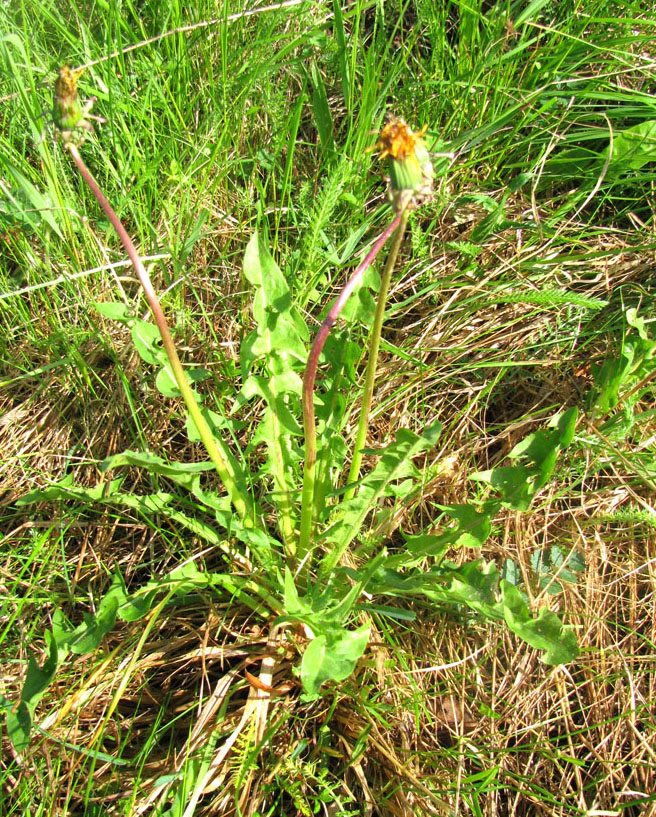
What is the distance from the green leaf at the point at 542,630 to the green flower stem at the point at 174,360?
704mm

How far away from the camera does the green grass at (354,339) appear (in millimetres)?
1708

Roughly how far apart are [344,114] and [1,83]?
1296 mm

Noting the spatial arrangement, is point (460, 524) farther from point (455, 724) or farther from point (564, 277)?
point (564, 277)

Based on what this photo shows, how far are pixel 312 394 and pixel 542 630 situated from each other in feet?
2.55

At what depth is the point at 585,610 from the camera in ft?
6.20

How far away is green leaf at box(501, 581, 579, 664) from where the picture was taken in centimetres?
145

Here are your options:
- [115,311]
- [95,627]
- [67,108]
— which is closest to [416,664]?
[95,627]

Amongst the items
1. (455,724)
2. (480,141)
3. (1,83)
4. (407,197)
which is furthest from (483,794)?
(1,83)

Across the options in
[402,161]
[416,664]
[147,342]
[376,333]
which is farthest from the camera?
[416,664]

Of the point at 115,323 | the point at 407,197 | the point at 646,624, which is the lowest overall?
the point at 646,624

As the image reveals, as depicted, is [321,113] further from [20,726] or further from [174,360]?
[20,726]

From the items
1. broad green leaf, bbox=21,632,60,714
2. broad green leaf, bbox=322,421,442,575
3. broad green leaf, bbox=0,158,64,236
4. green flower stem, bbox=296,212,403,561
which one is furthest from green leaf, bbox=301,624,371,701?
broad green leaf, bbox=0,158,64,236

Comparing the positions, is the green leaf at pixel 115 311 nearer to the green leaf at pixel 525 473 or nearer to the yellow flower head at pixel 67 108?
the yellow flower head at pixel 67 108

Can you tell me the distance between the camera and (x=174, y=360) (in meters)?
1.31
